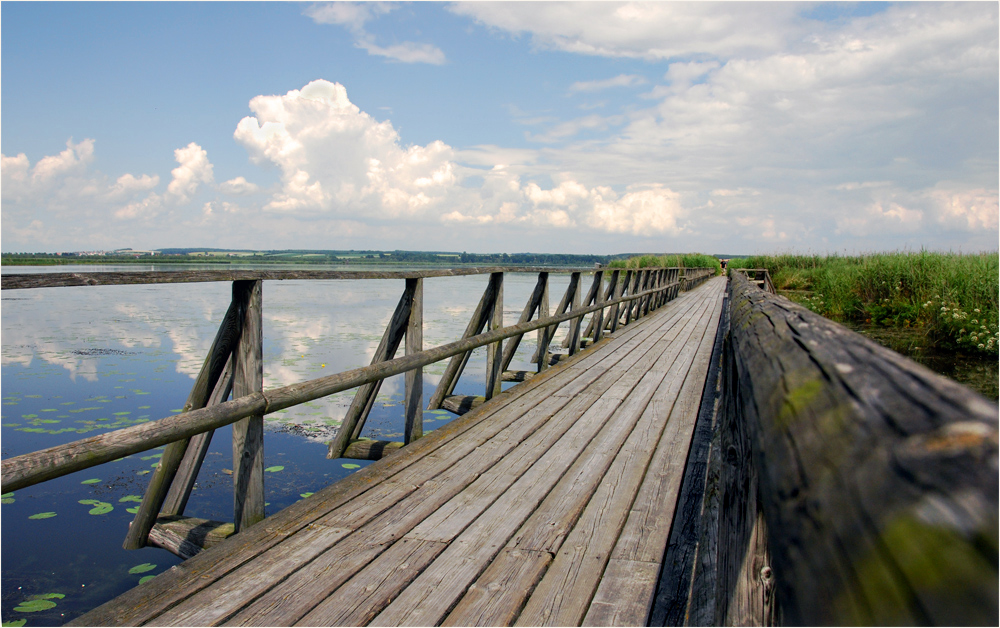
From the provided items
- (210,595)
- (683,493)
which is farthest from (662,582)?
(210,595)

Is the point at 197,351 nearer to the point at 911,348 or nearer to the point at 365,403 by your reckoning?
the point at 365,403

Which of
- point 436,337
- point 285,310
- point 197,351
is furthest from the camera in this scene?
point 285,310

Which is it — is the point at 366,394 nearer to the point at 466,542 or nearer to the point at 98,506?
the point at 466,542

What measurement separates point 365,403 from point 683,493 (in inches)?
79.5

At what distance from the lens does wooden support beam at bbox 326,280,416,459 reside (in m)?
3.82

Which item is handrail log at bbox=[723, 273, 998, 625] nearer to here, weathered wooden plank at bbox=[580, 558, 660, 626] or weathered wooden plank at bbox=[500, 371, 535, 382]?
weathered wooden plank at bbox=[580, 558, 660, 626]

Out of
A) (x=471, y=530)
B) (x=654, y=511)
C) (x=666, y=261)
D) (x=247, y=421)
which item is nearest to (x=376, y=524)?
(x=471, y=530)

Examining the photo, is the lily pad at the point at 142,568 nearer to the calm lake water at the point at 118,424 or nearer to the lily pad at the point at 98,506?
the calm lake water at the point at 118,424

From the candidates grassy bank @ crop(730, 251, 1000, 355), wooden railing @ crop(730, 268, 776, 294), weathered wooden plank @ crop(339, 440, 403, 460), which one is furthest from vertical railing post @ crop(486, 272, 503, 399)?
grassy bank @ crop(730, 251, 1000, 355)

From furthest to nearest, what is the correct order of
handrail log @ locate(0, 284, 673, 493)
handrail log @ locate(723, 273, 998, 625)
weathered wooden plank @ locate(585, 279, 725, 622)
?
weathered wooden plank @ locate(585, 279, 725, 622), handrail log @ locate(0, 284, 673, 493), handrail log @ locate(723, 273, 998, 625)

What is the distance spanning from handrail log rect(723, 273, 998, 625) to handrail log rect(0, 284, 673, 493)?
1.93 meters

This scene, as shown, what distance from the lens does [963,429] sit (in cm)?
38

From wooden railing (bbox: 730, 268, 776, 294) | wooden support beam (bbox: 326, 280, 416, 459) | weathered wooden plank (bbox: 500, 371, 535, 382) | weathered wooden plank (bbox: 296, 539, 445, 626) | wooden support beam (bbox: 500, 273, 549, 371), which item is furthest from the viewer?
wooden railing (bbox: 730, 268, 776, 294)

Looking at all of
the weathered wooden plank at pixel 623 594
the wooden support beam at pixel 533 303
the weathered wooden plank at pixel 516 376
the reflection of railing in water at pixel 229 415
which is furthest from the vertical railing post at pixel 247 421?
the weathered wooden plank at pixel 516 376
